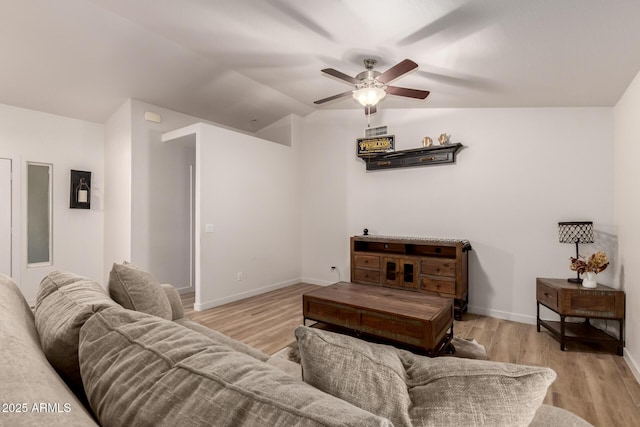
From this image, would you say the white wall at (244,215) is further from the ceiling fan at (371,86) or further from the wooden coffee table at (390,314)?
the ceiling fan at (371,86)

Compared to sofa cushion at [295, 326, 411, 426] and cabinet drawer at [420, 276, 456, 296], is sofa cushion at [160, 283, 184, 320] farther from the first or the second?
cabinet drawer at [420, 276, 456, 296]

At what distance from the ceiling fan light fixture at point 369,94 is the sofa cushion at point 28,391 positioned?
2.74 m

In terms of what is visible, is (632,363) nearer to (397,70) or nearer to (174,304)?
(397,70)

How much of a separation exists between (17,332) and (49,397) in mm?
394

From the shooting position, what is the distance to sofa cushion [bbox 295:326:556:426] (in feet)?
2.05

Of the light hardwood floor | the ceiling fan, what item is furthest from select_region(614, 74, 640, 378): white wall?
the ceiling fan

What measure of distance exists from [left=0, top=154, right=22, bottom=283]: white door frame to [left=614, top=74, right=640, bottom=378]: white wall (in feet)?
21.9

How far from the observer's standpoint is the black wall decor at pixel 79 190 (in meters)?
4.40

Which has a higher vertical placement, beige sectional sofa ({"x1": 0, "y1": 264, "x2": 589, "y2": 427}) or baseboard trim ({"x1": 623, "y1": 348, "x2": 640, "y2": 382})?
beige sectional sofa ({"x1": 0, "y1": 264, "x2": 589, "y2": 427})

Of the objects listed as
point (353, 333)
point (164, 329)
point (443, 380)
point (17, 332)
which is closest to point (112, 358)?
point (164, 329)

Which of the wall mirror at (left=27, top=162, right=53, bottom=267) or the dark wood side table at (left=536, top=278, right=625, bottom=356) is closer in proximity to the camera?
the dark wood side table at (left=536, top=278, right=625, bottom=356)

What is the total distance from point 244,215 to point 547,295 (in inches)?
155

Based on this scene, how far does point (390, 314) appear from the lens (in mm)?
2588

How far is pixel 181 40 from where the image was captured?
324 centimetres
